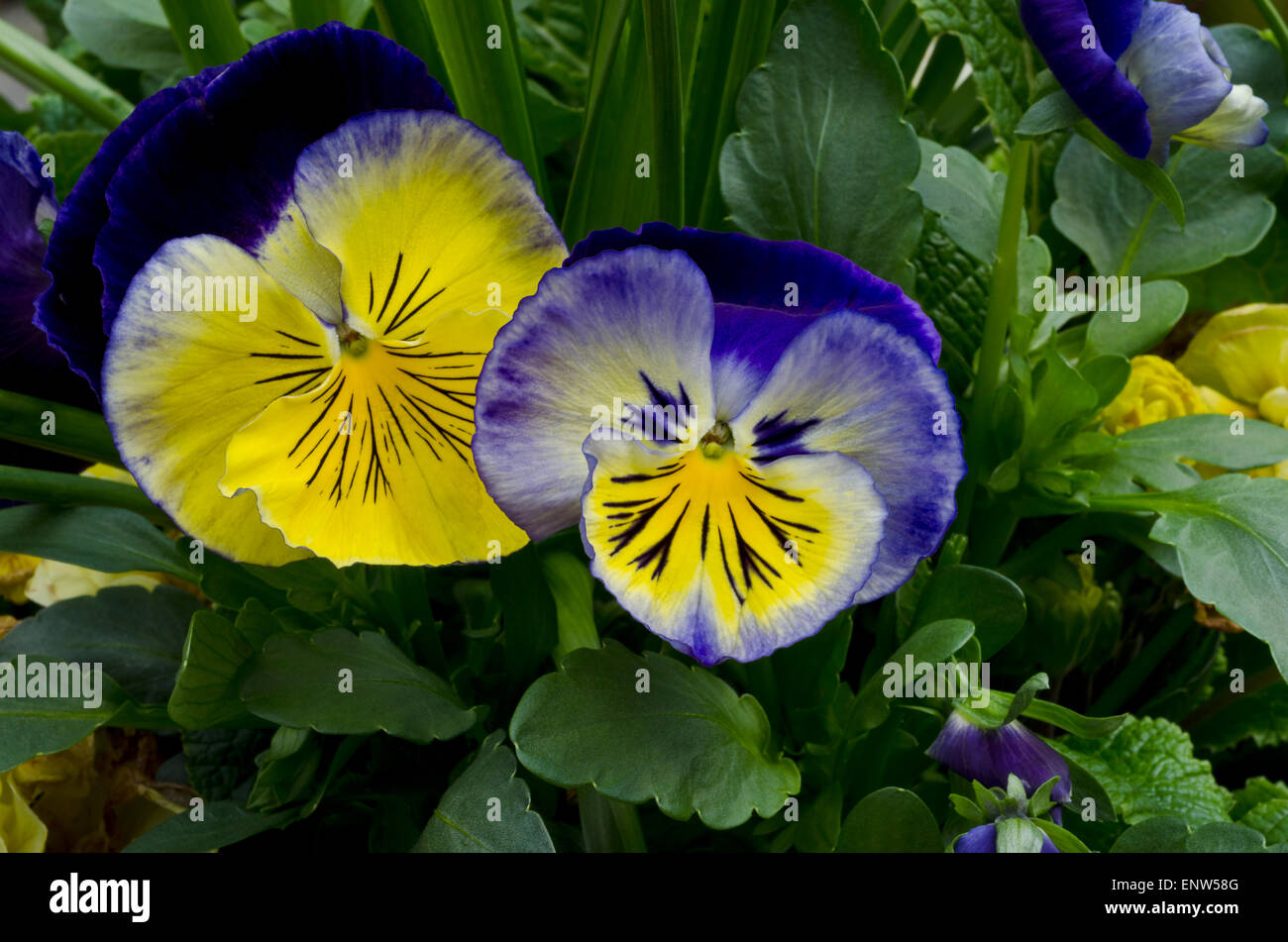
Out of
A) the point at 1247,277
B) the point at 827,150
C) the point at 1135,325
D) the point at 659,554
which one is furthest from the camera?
the point at 1247,277

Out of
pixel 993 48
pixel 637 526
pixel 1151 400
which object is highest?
pixel 993 48

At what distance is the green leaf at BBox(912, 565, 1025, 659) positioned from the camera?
1.29 ft

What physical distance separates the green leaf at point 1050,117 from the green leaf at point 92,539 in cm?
37

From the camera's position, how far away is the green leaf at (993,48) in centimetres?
45

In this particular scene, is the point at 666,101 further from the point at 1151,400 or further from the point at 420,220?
the point at 1151,400

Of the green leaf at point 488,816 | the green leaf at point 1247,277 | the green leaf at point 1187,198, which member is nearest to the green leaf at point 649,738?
the green leaf at point 488,816

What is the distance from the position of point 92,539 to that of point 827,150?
1.09 feet

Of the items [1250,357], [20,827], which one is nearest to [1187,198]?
[1250,357]

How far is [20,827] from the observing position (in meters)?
0.48

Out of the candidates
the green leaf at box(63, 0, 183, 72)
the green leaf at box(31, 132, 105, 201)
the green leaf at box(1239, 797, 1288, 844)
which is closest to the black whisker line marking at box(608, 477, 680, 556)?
the green leaf at box(1239, 797, 1288, 844)

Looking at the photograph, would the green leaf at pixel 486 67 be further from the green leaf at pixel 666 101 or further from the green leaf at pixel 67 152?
the green leaf at pixel 67 152

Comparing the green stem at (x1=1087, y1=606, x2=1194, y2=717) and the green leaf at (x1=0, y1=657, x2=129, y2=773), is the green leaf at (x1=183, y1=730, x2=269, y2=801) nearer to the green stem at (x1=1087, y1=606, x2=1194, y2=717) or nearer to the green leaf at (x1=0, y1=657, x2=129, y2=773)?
the green leaf at (x1=0, y1=657, x2=129, y2=773)

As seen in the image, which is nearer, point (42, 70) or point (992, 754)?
point (992, 754)
